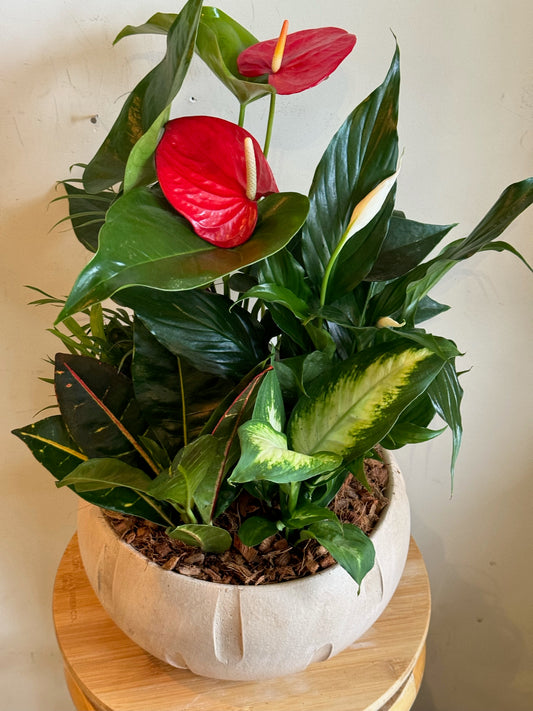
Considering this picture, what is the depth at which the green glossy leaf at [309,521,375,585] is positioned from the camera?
582 millimetres

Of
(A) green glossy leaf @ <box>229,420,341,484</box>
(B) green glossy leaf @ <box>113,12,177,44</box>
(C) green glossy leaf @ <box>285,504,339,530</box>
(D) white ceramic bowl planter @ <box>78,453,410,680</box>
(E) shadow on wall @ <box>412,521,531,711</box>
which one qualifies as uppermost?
(B) green glossy leaf @ <box>113,12,177,44</box>

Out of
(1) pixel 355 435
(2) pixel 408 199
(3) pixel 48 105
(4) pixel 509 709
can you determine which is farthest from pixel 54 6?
(4) pixel 509 709

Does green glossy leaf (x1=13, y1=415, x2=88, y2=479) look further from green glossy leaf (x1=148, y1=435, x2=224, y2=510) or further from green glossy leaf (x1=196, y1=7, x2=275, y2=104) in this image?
green glossy leaf (x1=196, y1=7, x2=275, y2=104)

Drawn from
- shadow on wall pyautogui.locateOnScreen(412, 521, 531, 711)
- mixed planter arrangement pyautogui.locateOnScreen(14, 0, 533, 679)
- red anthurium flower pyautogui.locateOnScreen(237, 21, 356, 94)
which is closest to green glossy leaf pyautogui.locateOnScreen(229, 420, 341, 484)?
mixed planter arrangement pyautogui.locateOnScreen(14, 0, 533, 679)

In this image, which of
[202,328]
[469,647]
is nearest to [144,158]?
[202,328]

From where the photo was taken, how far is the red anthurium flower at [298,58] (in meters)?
0.60

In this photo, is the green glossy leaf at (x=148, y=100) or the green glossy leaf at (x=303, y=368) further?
the green glossy leaf at (x=303, y=368)

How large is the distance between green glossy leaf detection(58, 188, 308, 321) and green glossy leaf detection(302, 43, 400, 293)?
0.08 metres

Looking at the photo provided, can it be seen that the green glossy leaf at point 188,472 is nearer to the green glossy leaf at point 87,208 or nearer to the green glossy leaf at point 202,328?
the green glossy leaf at point 202,328

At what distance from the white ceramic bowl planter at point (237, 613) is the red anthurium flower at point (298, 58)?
18.2 inches

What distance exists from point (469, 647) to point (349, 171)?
3.29ft

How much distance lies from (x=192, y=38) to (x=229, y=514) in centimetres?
49

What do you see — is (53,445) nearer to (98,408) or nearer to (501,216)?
(98,408)

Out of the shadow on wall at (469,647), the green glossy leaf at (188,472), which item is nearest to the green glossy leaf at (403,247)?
the green glossy leaf at (188,472)
